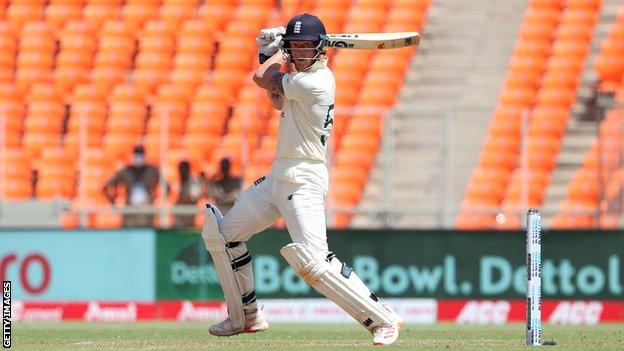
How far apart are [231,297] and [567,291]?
6728 mm

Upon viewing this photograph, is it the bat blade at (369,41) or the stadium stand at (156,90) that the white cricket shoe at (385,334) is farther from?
the stadium stand at (156,90)

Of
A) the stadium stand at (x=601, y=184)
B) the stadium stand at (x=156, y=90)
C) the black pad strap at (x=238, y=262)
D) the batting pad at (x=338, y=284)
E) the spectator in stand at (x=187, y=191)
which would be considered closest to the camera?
the batting pad at (x=338, y=284)

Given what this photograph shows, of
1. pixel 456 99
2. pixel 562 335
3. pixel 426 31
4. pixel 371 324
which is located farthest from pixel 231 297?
pixel 426 31

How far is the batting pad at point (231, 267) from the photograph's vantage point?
928 centimetres

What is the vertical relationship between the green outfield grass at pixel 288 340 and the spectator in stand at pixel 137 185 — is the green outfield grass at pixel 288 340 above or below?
below

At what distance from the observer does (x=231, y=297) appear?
30.7 ft

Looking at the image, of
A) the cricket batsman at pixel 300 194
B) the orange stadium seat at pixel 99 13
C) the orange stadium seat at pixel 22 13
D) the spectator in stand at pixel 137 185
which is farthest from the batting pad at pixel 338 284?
the orange stadium seat at pixel 22 13

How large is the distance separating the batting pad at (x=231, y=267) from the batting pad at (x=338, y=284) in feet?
1.82

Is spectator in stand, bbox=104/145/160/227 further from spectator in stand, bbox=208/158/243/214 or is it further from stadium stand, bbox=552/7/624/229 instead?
stadium stand, bbox=552/7/624/229

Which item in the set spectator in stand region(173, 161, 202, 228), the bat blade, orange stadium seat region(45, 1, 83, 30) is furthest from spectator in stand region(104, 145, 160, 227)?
the bat blade

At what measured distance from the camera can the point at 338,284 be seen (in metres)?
8.85

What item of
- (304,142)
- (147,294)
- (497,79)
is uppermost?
(497,79)

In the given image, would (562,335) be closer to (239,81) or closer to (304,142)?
(304,142)

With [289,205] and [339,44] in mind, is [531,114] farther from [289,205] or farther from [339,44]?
[289,205]
